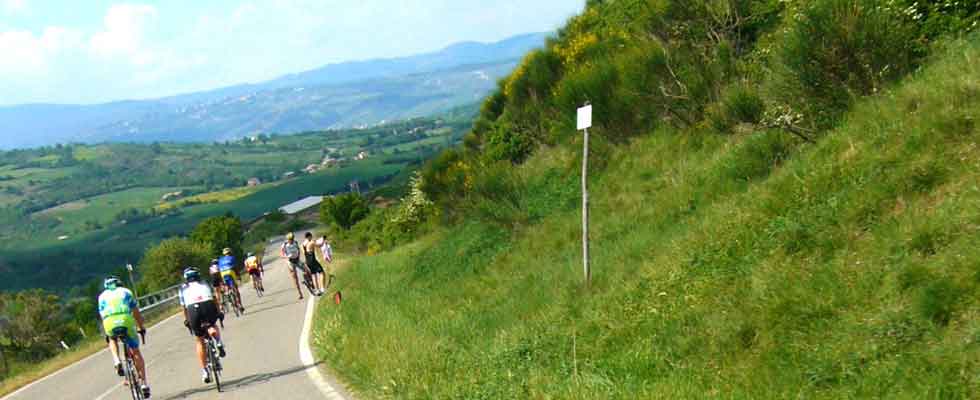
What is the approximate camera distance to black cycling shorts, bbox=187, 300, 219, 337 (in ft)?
36.1

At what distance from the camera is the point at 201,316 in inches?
439

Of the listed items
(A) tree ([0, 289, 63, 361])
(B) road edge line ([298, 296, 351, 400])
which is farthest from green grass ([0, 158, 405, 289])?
(B) road edge line ([298, 296, 351, 400])

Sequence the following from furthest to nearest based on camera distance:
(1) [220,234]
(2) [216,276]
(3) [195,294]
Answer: (1) [220,234] < (2) [216,276] < (3) [195,294]

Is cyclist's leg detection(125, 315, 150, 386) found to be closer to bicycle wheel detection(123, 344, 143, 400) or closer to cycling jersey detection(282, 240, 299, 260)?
bicycle wheel detection(123, 344, 143, 400)

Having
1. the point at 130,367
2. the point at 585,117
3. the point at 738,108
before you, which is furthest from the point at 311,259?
the point at 585,117

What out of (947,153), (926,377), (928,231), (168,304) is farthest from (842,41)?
(168,304)

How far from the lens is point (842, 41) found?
10.1m

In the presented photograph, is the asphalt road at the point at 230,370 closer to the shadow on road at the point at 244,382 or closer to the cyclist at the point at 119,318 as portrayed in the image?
the shadow on road at the point at 244,382

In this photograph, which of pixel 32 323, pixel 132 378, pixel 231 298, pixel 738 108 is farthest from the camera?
pixel 32 323

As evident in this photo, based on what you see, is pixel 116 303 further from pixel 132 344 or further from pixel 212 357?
pixel 212 357

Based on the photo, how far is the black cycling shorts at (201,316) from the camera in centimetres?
1102

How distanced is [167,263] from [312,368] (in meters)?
76.4

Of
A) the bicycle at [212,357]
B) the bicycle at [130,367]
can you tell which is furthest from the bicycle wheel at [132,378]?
the bicycle at [212,357]

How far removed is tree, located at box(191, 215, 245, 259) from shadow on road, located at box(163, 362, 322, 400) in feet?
288
